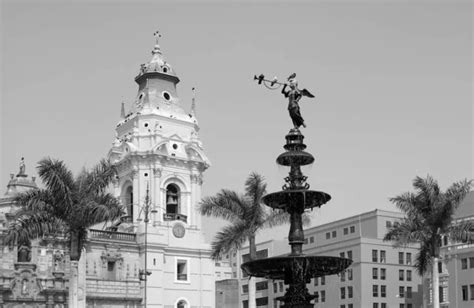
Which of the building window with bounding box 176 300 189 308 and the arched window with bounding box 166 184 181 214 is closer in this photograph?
the building window with bounding box 176 300 189 308

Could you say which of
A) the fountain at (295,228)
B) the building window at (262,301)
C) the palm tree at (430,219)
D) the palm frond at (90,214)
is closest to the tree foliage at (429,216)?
the palm tree at (430,219)

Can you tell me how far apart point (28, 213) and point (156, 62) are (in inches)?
1375

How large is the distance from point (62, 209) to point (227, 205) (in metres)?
8.05

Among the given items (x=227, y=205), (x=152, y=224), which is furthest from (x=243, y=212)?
(x=152, y=224)

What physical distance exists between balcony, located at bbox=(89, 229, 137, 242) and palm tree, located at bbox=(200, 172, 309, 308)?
82.4 feet

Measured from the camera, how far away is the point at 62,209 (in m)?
34.0

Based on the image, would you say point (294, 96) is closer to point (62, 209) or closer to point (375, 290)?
point (62, 209)

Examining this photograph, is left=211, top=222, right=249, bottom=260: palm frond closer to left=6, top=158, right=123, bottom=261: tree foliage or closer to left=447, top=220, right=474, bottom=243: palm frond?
left=6, top=158, right=123, bottom=261: tree foliage

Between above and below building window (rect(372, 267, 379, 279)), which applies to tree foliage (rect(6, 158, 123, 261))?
above

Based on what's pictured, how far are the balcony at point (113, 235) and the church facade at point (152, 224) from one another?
0.07m

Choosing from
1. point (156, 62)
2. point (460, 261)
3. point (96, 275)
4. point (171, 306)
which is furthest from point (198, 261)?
point (460, 261)

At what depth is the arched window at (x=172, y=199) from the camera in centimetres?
6681

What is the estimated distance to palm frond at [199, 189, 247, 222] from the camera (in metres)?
38.8

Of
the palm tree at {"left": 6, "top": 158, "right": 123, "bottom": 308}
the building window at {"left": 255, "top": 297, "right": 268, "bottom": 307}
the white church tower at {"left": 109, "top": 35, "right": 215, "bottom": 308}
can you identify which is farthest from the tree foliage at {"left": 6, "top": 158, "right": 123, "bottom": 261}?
the building window at {"left": 255, "top": 297, "right": 268, "bottom": 307}
